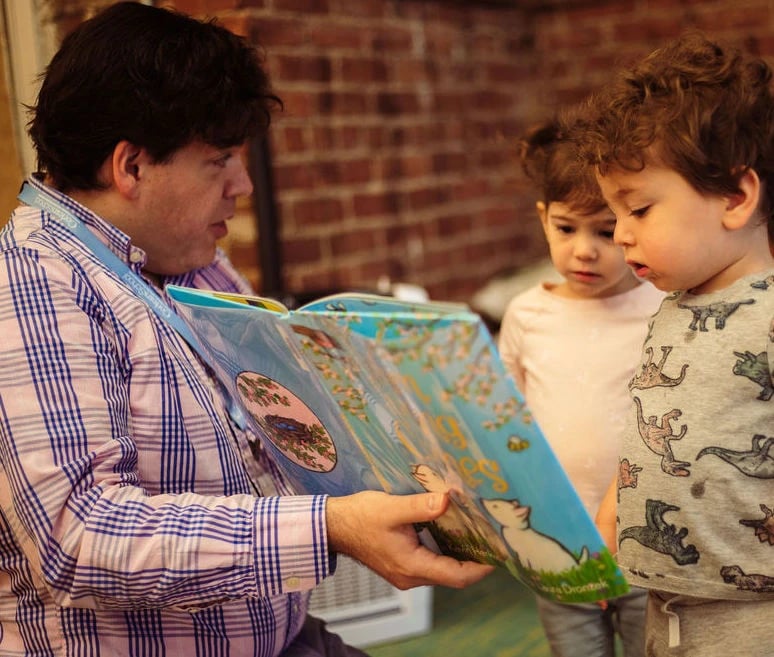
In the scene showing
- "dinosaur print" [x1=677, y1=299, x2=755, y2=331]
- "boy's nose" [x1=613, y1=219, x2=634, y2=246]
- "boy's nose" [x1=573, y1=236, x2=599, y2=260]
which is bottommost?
"dinosaur print" [x1=677, y1=299, x2=755, y2=331]

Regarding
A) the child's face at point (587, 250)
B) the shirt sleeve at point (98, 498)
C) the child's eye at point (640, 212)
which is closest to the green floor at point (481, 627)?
the child's face at point (587, 250)

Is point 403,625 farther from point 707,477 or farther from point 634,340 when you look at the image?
point 707,477

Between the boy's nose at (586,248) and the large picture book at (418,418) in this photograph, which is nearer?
the large picture book at (418,418)

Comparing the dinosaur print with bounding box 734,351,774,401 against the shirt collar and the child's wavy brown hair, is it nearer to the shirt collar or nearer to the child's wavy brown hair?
the child's wavy brown hair

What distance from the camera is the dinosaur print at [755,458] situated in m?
0.96

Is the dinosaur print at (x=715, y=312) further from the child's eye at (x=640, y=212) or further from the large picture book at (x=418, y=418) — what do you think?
the large picture book at (x=418, y=418)

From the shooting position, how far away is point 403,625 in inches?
87.0

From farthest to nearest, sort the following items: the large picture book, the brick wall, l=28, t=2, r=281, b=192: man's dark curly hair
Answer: the brick wall → l=28, t=2, r=281, b=192: man's dark curly hair → the large picture book

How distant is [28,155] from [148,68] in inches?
Result: 16.6

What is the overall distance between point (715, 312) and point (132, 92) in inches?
28.0

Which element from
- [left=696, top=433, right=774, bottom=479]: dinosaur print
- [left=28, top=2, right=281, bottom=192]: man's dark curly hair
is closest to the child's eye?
[left=696, top=433, right=774, bottom=479]: dinosaur print

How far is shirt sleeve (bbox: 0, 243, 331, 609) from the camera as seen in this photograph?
962 mm

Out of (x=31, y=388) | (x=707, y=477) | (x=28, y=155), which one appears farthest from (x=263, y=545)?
(x=28, y=155)

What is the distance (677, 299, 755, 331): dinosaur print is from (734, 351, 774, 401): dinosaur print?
47 millimetres
